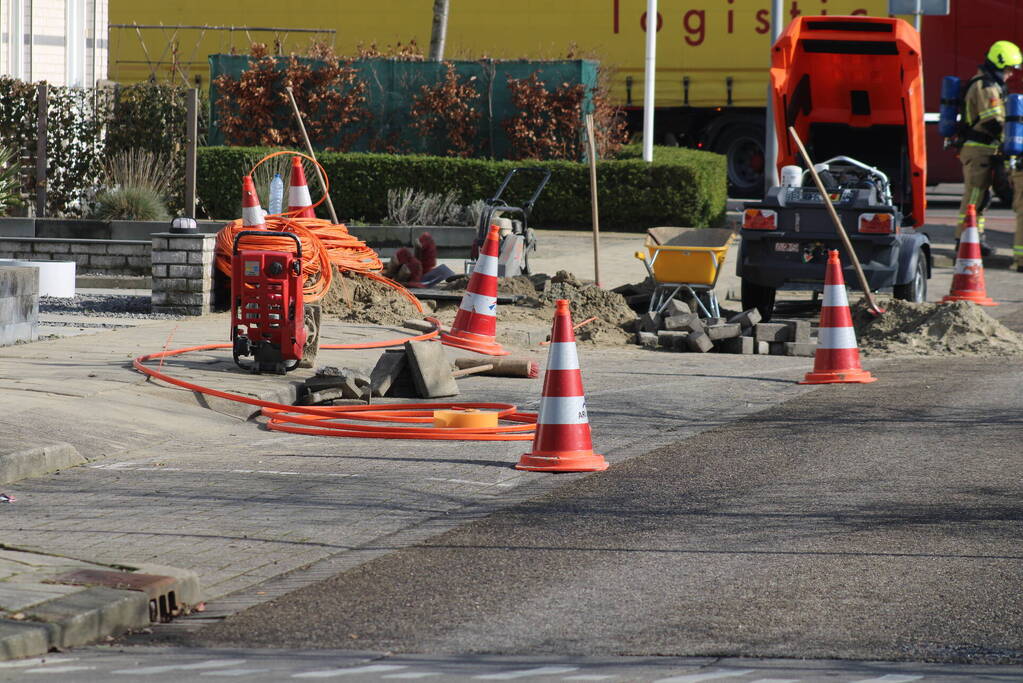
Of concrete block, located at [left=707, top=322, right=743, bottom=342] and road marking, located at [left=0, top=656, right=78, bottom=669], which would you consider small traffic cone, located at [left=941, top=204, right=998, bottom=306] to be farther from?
road marking, located at [left=0, top=656, right=78, bottom=669]

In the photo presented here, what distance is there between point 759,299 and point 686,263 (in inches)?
52.2

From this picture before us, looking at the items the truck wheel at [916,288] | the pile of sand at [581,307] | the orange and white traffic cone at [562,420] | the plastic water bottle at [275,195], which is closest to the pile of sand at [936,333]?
the truck wheel at [916,288]

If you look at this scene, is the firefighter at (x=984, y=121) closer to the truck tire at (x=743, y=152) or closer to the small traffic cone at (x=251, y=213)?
the truck tire at (x=743, y=152)

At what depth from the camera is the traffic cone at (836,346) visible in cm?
1154

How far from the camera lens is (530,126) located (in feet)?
78.5

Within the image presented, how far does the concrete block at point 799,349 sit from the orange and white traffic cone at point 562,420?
17.8 ft

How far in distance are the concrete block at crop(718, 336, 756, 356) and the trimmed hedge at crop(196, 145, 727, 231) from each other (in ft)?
28.9

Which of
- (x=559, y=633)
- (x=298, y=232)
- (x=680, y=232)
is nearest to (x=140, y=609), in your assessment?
(x=559, y=633)

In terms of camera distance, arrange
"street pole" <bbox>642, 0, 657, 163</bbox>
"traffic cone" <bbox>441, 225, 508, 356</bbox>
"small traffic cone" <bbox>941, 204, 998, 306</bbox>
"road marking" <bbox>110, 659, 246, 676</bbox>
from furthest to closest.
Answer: "street pole" <bbox>642, 0, 657, 163</bbox>, "small traffic cone" <bbox>941, 204, 998, 306</bbox>, "traffic cone" <bbox>441, 225, 508, 356</bbox>, "road marking" <bbox>110, 659, 246, 676</bbox>

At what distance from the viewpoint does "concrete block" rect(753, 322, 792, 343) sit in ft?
44.5

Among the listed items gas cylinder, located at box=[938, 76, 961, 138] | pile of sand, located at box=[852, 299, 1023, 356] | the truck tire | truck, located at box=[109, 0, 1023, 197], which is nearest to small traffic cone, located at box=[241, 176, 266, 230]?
pile of sand, located at box=[852, 299, 1023, 356]

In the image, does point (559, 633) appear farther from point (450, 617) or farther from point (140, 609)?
point (140, 609)

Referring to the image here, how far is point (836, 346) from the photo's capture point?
11.6 m

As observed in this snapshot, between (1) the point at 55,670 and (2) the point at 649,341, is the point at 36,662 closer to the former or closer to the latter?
(1) the point at 55,670
